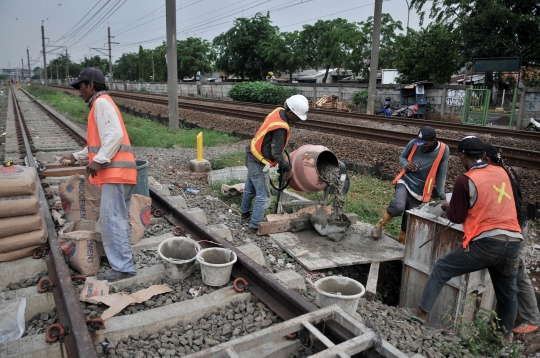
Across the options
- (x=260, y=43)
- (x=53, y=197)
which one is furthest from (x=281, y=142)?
(x=260, y=43)

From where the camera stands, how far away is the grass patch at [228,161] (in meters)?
9.88

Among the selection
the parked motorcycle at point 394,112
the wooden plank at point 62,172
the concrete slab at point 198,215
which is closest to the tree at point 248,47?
the parked motorcycle at point 394,112

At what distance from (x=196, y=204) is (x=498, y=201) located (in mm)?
4283

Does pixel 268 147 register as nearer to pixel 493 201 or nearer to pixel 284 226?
pixel 284 226

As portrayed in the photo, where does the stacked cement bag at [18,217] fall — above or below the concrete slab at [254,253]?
above

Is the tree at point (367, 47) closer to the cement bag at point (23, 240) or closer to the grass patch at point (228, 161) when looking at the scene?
the grass patch at point (228, 161)

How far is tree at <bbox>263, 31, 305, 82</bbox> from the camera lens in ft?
141

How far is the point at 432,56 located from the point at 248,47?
26.5 metres

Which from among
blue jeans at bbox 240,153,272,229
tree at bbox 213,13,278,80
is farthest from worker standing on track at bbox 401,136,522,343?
tree at bbox 213,13,278,80

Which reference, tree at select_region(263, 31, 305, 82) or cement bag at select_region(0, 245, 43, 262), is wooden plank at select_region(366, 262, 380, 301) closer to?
cement bag at select_region(0, 245, 43, 262)

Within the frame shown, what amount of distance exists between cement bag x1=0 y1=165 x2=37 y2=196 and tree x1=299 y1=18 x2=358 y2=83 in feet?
117

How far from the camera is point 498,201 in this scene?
12.7 ft

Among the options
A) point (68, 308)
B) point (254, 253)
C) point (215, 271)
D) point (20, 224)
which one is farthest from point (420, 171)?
point (20, 224)

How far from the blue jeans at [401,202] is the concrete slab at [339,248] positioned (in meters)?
0.49
